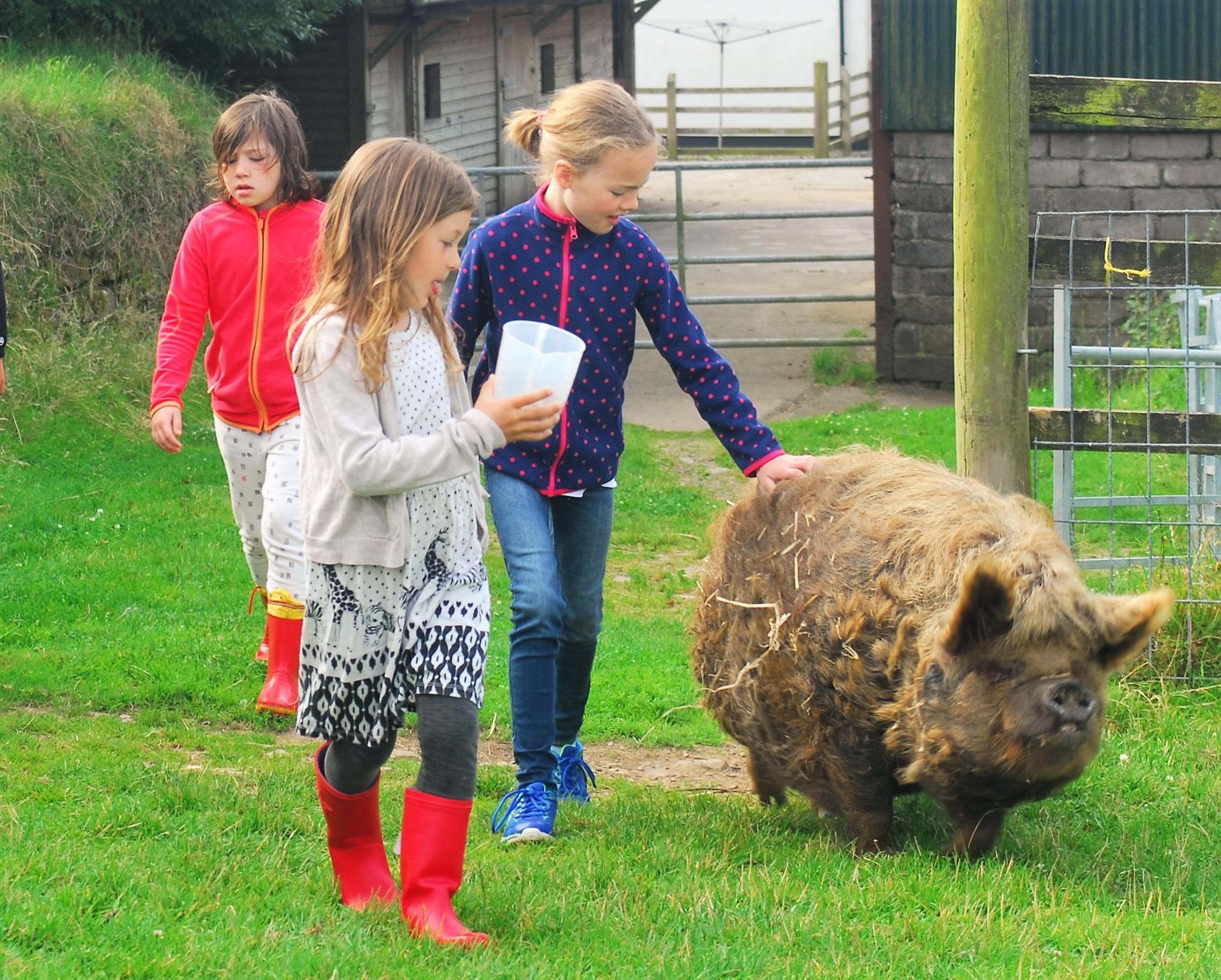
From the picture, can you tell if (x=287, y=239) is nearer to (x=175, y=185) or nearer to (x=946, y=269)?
(x=175, y=185)

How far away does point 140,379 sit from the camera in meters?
11.0

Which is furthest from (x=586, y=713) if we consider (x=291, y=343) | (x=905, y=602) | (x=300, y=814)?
(x=291, y=343)

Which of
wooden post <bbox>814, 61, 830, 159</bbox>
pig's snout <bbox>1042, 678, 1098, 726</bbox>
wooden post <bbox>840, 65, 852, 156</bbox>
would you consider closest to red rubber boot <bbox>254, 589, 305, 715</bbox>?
pig's snout <bbox>1042, 678, 1098, 726</bbox>

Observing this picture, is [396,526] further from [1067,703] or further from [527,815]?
[1067,703]

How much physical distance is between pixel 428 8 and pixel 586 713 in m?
14.5

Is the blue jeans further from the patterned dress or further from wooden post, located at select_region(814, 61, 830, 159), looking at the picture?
wooden post, located at select_region(814, 61, 830, 159)

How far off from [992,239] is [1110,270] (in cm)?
81

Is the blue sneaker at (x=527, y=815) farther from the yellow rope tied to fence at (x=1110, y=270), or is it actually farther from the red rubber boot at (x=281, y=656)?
the yellow rope tied to fence at (x=1110, y=270)

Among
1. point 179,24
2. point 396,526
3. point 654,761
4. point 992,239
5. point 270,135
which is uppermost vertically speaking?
point 179,24

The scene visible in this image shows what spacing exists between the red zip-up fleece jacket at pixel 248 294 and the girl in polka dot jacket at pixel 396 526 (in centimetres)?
206

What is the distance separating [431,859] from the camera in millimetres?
3451

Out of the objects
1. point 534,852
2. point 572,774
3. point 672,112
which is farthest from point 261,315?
point 672,112

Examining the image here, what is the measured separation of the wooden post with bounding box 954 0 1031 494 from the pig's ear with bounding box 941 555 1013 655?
1.84 meters

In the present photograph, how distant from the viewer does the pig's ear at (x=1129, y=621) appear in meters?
3.91
